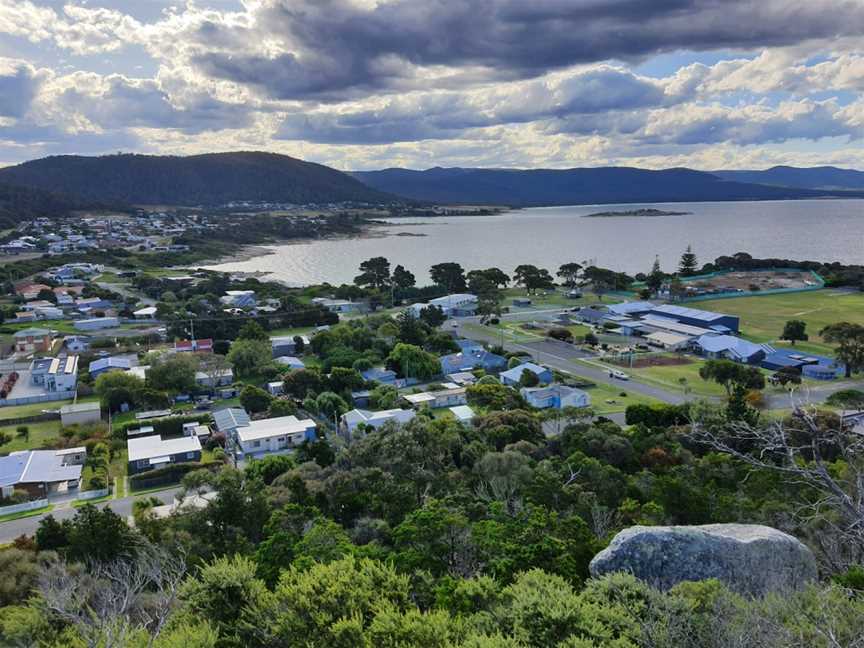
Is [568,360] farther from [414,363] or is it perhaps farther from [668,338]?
[414,363]

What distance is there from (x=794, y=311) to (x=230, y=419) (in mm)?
38090

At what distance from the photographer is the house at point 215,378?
2772 cm

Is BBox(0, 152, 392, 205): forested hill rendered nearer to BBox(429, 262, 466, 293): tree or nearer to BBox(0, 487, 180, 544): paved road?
BBox(429, 262, 466, 293): tree

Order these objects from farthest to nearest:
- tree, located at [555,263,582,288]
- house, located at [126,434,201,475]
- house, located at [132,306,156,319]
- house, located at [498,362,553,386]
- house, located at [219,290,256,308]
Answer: tree, located at [555,263,582,288], house, located at [219,290,256,308], house, located at [132,306,156,319], house, located at [498,362,553,386], house, located at [126,434,201,475]

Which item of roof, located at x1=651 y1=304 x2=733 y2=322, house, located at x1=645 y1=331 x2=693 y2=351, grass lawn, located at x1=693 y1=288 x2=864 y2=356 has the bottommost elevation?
grass lawn, located at x1=693 y1=288 x2=864 y2=356

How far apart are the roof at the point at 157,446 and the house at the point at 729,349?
2515 centimetres

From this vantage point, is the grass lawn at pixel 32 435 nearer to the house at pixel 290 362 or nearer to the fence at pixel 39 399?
the fence at pixel 39 399

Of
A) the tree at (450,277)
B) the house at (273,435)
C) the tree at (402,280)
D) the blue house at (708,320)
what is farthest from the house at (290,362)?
the blue house at (708,320)

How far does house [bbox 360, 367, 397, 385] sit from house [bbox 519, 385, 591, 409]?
622 centimetres

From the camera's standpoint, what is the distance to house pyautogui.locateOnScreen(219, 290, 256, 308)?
1774 inches

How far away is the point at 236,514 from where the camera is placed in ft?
40.8

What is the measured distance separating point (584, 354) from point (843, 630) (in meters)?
26.9

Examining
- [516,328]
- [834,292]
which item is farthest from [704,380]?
[834,292]

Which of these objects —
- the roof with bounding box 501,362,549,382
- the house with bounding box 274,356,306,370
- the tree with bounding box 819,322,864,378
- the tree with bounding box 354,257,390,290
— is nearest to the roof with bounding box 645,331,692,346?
the tree with bounding box 819,322,864,378
